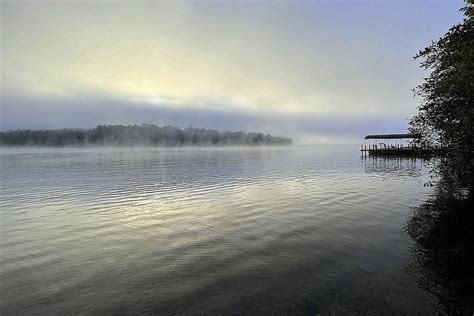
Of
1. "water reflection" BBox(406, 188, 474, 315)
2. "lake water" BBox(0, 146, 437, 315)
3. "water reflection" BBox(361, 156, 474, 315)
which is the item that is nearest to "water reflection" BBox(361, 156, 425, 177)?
"lake water" BBox(0, 146, 437, 315)

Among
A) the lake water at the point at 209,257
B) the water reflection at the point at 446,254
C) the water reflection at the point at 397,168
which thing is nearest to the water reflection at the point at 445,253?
the water reflection at the point at 446,254

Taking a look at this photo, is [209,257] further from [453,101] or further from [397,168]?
[397,168]

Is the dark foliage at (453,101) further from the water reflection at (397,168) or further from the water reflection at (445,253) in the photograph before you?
the water reflection at (397,168)

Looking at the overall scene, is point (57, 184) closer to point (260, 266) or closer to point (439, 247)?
point (260, 266)

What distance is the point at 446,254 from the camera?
41.6 feet

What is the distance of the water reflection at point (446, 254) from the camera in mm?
9280

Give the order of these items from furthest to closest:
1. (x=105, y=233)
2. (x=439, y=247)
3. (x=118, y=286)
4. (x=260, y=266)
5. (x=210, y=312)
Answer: (x=105, y=233)
(x=439, y=247)
(x=260, y=266)
(x=118, y=286)
(x=210, y=312)

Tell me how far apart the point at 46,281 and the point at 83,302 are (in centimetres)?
266

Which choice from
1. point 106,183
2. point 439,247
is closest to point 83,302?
point 439,247

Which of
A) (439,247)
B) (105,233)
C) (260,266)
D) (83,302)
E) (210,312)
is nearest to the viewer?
(210,312)

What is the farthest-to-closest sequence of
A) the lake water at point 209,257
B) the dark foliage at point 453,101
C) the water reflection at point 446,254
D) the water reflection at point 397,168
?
the water reflection at point 397,168 → the dark foliage at point 453,101 → the water reflection at point 446,254 → the lake water at point 209,257

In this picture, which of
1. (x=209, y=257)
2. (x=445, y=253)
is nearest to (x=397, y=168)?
(x=445, y=253)

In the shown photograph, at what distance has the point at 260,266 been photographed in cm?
1201

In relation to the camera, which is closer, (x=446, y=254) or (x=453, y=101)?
(x=446, y=254)
